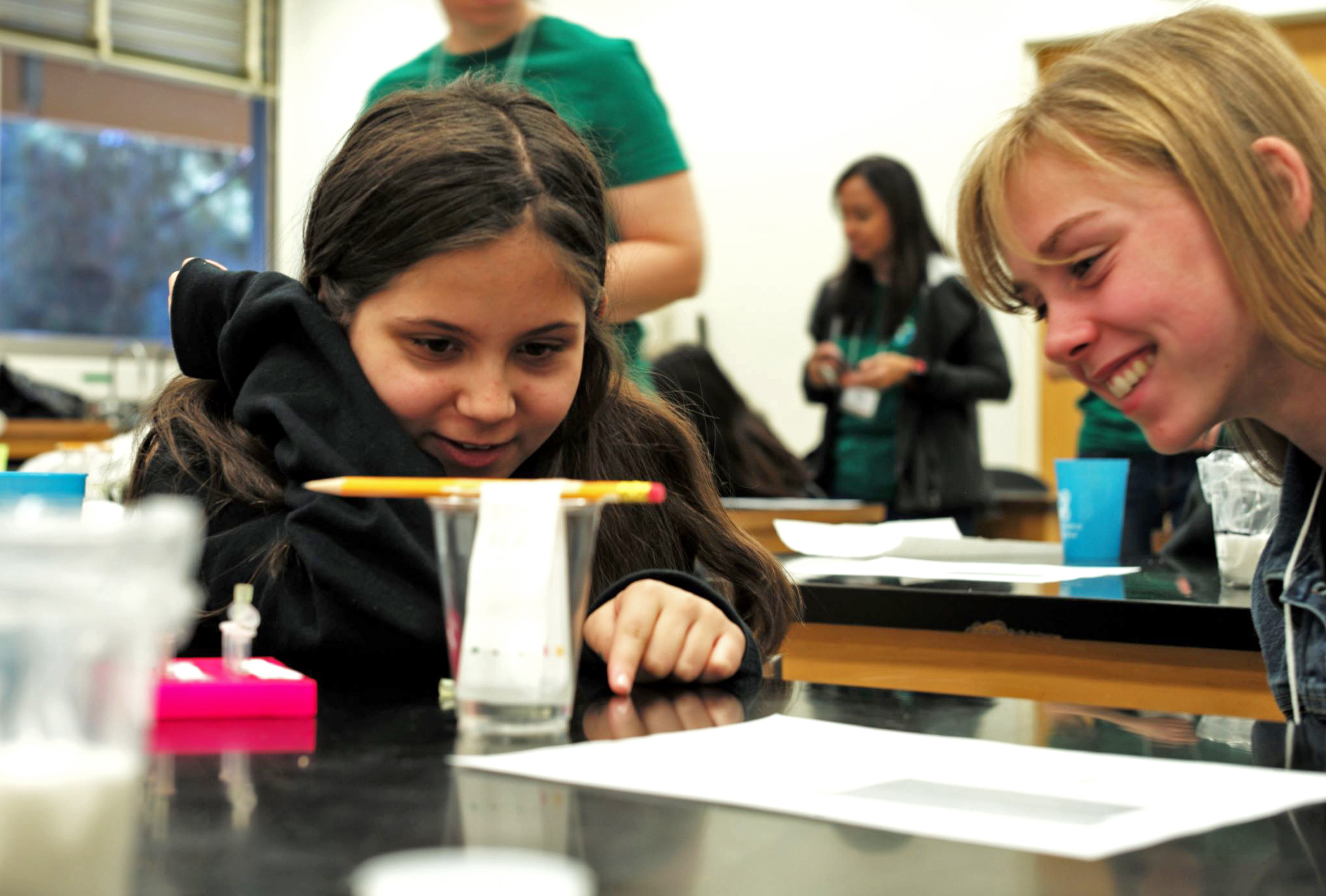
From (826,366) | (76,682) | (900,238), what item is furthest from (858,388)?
(76,682)

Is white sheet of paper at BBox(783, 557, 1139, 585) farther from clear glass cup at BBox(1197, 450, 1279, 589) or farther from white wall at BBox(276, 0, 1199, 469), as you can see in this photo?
white wall at BBox(276, 0, 1199, 469)

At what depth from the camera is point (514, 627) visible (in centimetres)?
72

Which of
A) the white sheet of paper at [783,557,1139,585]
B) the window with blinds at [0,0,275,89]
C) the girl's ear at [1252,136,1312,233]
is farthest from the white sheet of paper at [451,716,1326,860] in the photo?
the window with blinds at [0,0,275,89]

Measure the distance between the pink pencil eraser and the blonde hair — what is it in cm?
66

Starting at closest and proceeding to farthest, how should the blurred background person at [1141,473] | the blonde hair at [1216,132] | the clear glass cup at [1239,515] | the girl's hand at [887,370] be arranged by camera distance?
1. the blonde hair at [1216,132]
2. the clear glass cup at [1239,515]
3. the blurred background person at [1141,473]
4. the girl's hand at [887,370]

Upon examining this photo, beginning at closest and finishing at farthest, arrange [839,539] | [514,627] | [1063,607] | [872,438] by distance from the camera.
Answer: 1. [514,627]
2. [1063,607]
3. [839,539]
4. [872,438]

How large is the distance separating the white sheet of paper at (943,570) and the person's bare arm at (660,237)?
1.29 ft

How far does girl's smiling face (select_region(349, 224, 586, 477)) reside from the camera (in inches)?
44.8

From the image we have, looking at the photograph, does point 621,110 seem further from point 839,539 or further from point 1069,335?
point 1069,335

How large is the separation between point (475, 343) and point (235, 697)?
16.3 inches

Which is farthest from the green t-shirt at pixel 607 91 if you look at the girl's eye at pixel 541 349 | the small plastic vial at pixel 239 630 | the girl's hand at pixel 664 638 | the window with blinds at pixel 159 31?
the window with blinds at pixel 159 31

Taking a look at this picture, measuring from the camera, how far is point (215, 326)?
120cm

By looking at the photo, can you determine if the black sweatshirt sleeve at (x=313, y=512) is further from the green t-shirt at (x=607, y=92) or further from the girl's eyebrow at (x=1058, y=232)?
the green t-shirt at (x=607, y=92)

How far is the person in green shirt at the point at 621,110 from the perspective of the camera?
6.17 ft
